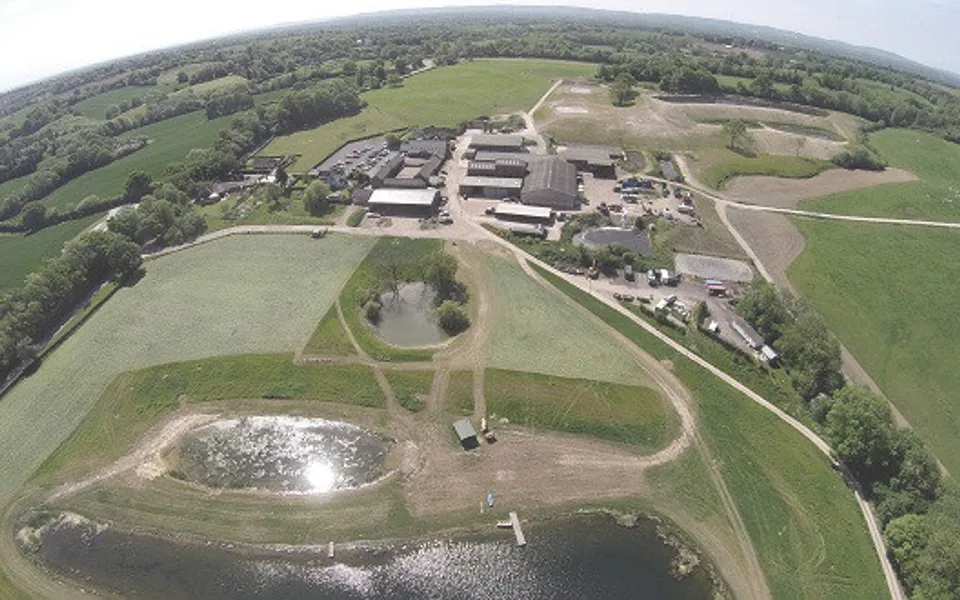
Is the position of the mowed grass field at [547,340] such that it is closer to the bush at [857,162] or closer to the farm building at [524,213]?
the farm building at [524,213]

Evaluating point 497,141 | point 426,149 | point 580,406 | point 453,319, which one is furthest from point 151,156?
point 580,406

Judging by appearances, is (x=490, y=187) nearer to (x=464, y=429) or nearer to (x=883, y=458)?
(x=464, y=429)

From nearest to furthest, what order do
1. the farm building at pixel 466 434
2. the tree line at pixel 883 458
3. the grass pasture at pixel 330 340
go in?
1. the tree line at pixel 883 458
2. the farm building at pixel 466 434
3. the grass pasture at pixel 330 340

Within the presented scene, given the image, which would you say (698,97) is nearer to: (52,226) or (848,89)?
(848,89)

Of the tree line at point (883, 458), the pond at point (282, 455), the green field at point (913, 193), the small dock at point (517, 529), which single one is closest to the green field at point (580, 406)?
the small dock at point (517, 529)

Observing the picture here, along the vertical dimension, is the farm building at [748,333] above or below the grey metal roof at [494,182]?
below

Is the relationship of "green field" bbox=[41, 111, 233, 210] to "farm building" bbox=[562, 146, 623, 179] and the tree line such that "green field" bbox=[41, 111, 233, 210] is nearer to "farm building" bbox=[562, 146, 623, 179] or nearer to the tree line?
"farm building" bbox=[562, 146, 623, 179]
